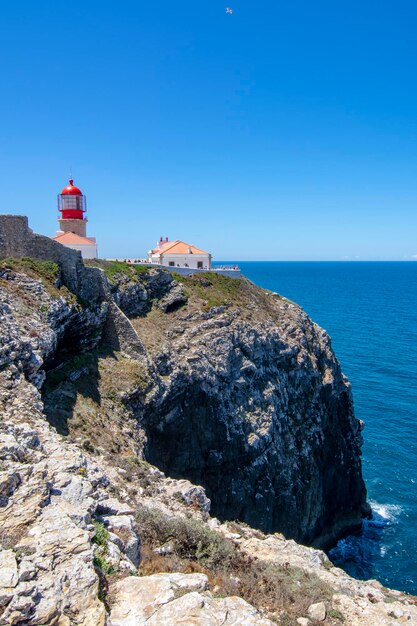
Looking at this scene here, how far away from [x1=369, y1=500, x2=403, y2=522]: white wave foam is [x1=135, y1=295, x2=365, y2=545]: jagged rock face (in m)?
1.32

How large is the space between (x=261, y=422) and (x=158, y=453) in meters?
8.86

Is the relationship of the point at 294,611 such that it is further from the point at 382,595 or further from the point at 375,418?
the point at 375,418

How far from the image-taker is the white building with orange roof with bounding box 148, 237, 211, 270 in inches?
1845

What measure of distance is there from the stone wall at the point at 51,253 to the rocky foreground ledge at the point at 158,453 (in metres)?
1.15

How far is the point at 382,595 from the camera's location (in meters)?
13.9

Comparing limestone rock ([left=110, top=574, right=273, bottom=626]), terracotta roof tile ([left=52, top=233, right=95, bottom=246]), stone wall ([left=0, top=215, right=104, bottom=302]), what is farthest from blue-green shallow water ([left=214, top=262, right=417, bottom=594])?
terracotta roof tile ([left=52, top=233, right=95, bottom=246])

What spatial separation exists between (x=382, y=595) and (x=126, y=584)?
916 cm

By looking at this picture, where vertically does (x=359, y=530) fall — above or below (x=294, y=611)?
below

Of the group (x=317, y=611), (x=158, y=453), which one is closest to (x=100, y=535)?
(x=317, y=611)

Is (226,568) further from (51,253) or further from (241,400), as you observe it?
(51,253)

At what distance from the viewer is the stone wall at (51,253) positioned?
87.8 feet

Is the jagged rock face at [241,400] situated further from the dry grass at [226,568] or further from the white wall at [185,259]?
the dry grass at [226,568]

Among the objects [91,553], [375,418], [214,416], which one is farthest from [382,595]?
[375,418]


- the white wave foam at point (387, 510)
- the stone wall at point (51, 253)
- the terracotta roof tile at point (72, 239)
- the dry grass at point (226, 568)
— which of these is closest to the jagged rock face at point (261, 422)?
the white wave foam at point (387, 510)
